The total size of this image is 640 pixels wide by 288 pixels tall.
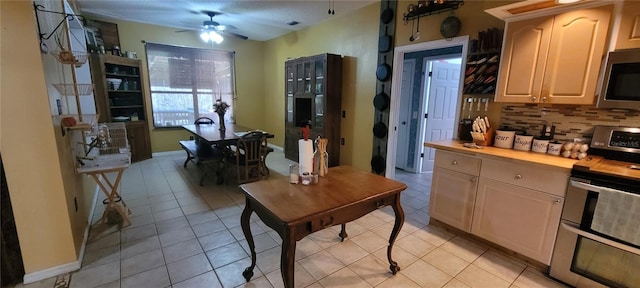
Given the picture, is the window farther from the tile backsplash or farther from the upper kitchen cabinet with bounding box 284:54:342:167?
the tile backsplash

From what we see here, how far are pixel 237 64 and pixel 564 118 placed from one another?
5.92 m

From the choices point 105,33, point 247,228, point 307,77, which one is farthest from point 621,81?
point 105,33

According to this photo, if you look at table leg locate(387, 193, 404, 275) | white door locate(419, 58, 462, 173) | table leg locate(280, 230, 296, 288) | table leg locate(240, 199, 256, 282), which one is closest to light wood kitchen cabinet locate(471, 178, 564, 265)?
table leg locate(387, 193, 404, 275)

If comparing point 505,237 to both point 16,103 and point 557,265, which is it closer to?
point 557,265

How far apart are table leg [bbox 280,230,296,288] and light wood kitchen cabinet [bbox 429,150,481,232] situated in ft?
5.98

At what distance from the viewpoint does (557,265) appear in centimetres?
195

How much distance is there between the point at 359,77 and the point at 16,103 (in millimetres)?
3633

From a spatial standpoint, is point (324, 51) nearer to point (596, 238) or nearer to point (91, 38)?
point (91, 38)

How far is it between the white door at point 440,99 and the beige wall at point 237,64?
4.09 m

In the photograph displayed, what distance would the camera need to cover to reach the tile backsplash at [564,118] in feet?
6.59

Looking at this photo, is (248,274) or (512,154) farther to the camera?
(512,154)

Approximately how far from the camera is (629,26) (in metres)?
1.83

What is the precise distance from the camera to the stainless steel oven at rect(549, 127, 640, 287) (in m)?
1.61

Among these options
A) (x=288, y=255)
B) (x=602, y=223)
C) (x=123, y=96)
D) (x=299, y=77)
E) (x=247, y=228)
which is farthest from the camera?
(x=123, y=96)
